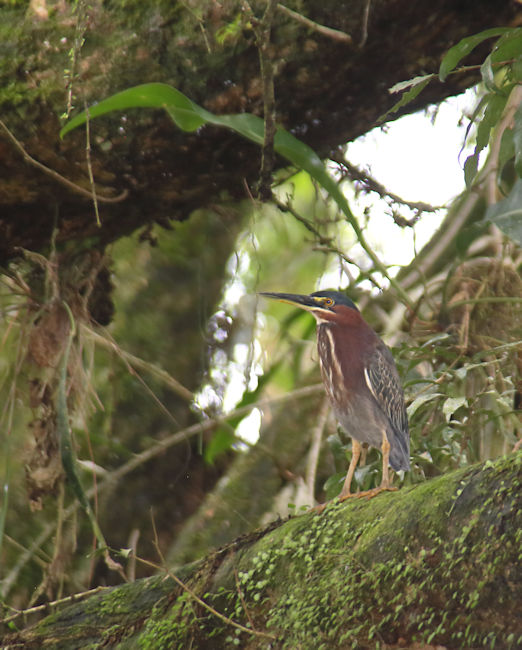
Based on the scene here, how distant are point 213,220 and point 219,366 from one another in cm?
80

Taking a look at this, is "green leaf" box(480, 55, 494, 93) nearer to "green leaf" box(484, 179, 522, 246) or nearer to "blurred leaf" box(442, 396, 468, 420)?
"green leaf" box(484, 179, 522, 246)

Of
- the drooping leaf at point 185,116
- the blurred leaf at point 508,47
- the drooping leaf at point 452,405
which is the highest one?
the blurred leaf at point 508,47

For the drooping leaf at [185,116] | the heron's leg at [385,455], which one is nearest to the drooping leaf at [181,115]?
the drooping leaf at [185,116]

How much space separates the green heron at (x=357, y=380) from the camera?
287cm

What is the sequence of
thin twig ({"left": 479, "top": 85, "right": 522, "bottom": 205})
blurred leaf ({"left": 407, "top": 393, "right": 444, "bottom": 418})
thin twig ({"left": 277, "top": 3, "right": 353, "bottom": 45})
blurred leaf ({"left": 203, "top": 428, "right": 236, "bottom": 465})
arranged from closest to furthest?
thin twig ({"left": 277, "top": 3, "right": 353, "bottom": 45}) → blurred leaf ({"left": 407, "top": 393, "right": 444, "bottom": 418}) → blurred leaf ({"left": 203, "top": 428, "right": 236, "bottom": 465}) → thin twig ({"left": 479, "top": 85, "right": 522, "bottom": 205})

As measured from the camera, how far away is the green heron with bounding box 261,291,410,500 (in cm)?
287

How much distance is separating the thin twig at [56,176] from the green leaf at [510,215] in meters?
1.21

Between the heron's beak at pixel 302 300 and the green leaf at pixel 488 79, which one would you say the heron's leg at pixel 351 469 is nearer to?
the heron's beak at pixel 302 300

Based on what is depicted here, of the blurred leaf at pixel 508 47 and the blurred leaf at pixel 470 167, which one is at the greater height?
the blurred leaf at pixel 508 47

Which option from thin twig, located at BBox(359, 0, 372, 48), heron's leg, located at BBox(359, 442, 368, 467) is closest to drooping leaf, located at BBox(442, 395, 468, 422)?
heron's leg, located at BBox(359, 442, 368, 467)

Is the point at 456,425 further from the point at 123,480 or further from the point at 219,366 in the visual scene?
the point at 123,480

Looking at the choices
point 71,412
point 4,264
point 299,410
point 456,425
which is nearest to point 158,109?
point 4,264

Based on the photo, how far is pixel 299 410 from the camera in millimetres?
4035

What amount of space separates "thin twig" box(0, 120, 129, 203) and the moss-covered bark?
3.93 feet
